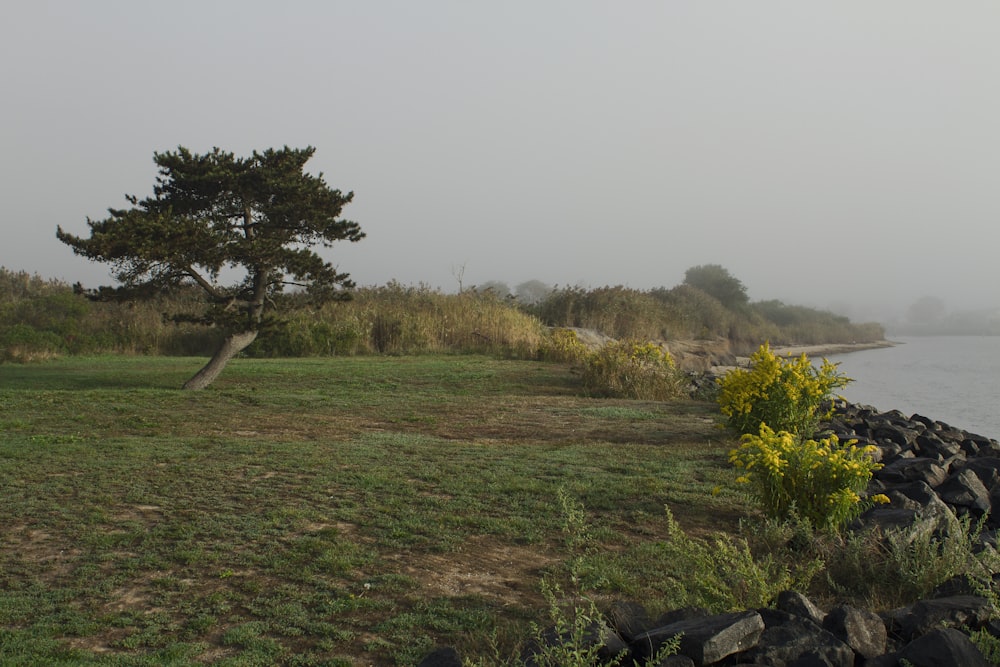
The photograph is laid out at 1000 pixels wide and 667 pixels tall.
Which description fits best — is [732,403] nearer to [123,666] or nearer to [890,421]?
[890,421]

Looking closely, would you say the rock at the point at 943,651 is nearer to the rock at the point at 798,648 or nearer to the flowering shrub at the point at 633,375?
the rock at the point at 798,648

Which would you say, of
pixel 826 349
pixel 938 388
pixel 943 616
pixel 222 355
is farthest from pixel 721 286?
pixel 943 616

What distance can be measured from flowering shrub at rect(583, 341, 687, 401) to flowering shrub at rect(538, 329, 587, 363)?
97.2 inches

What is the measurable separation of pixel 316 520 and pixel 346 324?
13809mm

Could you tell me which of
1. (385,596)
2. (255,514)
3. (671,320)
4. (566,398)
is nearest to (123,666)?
(385,596)

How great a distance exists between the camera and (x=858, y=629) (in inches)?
103

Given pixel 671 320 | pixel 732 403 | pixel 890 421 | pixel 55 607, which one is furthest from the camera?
pixel 671 320

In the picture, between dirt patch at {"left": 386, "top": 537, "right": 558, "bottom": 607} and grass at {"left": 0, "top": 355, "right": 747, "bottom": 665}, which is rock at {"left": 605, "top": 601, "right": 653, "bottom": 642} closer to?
grass at {"left": 0, "top": 355, "right": 747, "bottom": 665}

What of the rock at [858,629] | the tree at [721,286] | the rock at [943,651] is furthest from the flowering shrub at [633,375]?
the tree at [721,286]

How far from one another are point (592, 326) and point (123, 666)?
67.8 feet

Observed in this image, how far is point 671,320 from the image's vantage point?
84.1 feet

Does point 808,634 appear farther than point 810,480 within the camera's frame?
No

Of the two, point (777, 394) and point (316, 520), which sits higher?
point (777, 394)

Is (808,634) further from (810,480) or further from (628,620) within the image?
(810,480)
